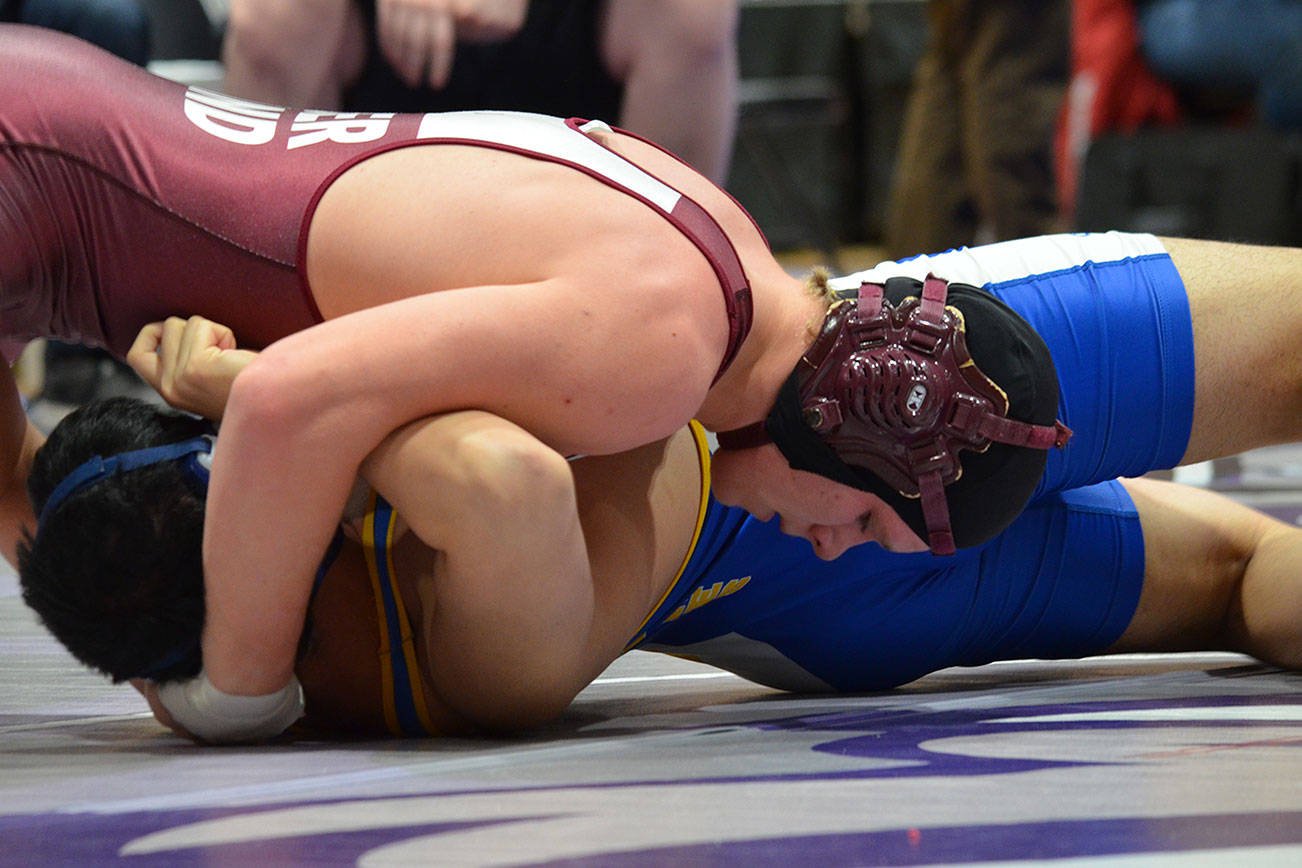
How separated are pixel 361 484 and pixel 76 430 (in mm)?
260

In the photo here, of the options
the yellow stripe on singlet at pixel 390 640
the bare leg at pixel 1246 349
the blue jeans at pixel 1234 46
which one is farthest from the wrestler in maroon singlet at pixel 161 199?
the blue jeans at pixel 1234 46

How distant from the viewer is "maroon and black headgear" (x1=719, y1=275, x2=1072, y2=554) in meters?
1.55

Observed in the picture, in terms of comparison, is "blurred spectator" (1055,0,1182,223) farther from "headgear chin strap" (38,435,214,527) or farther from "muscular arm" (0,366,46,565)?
"headgear chin strap" (38,435,214,527)

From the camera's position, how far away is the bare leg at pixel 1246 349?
186 cm

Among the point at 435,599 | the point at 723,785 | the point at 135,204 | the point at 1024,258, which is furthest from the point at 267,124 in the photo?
the point at 1024,258

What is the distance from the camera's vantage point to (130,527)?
4.58ft

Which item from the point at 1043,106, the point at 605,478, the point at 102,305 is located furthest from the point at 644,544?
the point at 1043,106

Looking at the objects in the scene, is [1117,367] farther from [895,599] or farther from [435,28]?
[435,28]

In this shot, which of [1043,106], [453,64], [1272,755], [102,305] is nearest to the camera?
[1272,755]

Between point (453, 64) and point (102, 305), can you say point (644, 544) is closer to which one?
point (102, 305)

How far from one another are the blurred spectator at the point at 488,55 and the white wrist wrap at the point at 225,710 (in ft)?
5.05

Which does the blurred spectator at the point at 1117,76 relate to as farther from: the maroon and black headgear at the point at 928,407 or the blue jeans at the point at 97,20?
the maroon and black headgear at the point at 928,407

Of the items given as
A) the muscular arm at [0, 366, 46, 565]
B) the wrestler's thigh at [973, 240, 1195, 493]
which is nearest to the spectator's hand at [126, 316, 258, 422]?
the muscular arm at [0, 366, 46, 565]

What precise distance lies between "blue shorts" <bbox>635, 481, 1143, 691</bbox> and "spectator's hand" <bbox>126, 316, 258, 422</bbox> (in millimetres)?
529
